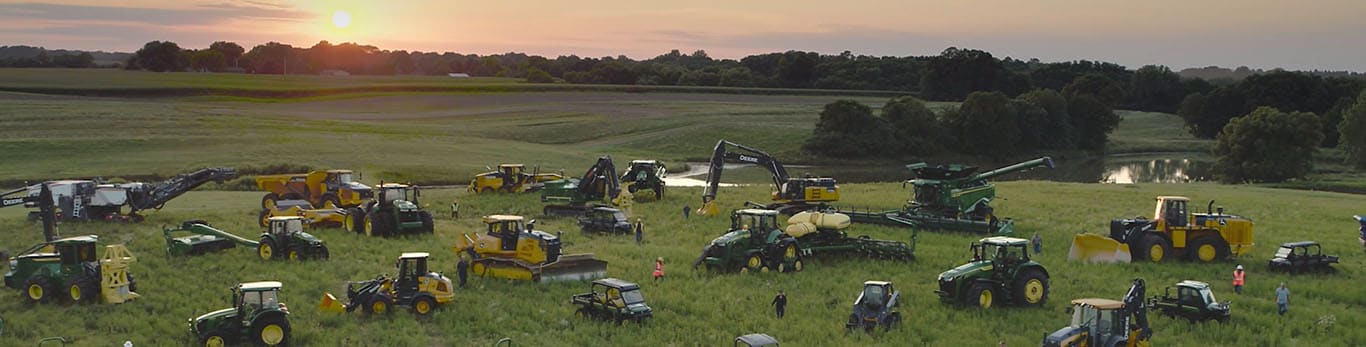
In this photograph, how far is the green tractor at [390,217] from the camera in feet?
109

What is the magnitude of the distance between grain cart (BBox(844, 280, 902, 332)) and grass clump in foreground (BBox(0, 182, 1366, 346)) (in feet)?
1.33

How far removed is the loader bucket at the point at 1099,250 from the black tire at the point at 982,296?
279 inches

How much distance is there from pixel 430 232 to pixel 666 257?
30.2ft

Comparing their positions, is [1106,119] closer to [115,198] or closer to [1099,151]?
[1099,151]

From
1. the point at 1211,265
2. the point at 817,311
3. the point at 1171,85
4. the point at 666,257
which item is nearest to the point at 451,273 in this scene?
the point at 666,257

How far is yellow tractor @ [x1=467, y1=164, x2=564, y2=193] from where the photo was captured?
48.7 meters

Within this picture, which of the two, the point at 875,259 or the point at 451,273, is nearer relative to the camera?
the point at 451,273

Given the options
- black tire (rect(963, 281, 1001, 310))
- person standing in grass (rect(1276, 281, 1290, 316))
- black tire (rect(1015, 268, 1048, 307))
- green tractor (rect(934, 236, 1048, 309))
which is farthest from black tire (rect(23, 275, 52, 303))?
person standing in grass (rect(1276, 281, 1290, 316))

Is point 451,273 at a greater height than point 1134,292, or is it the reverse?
point 1134,292

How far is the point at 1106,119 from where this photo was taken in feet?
363

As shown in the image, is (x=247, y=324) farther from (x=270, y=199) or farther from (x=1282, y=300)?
(x=270, y=199)

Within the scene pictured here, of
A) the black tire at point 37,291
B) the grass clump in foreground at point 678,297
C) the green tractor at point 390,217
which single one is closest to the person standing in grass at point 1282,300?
Answer: the grass clump in foreground at point 678,297

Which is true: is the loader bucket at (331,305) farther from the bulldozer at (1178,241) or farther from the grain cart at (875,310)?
the bulldozer at (1178,241)

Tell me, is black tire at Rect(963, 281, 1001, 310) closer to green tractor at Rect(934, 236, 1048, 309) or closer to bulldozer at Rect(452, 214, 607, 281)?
green tractor at Rect(934, 236, 1048, 309)
